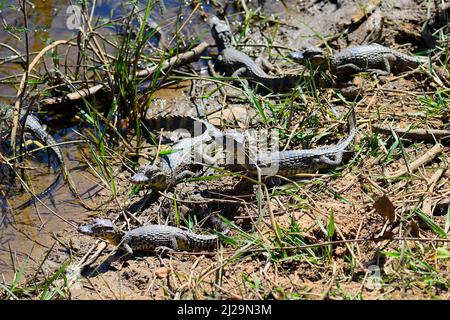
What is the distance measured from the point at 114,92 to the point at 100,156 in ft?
2.17

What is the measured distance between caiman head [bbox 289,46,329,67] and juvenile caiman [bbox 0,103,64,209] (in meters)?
2.63

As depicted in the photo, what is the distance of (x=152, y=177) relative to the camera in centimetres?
534

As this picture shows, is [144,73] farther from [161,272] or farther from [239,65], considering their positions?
[161,272]

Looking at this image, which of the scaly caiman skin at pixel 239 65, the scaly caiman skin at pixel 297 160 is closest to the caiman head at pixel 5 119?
the scaly caiman skin at pixel 297 160

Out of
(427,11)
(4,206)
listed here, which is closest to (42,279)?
(4,206)

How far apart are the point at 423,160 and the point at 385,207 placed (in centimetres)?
87

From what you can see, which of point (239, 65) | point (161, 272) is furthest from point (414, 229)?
point (239, 65)

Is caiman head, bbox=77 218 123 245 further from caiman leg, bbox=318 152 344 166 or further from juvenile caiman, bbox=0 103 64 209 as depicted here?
caiman leg, bbox=318 152 344 166

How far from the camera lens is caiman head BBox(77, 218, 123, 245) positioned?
4.75 m

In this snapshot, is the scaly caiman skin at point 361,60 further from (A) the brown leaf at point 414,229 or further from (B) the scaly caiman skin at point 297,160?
(A) the brown leaf at point 414,229

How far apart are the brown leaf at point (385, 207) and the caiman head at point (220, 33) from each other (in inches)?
138

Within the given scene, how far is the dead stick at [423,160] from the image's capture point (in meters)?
5.01
